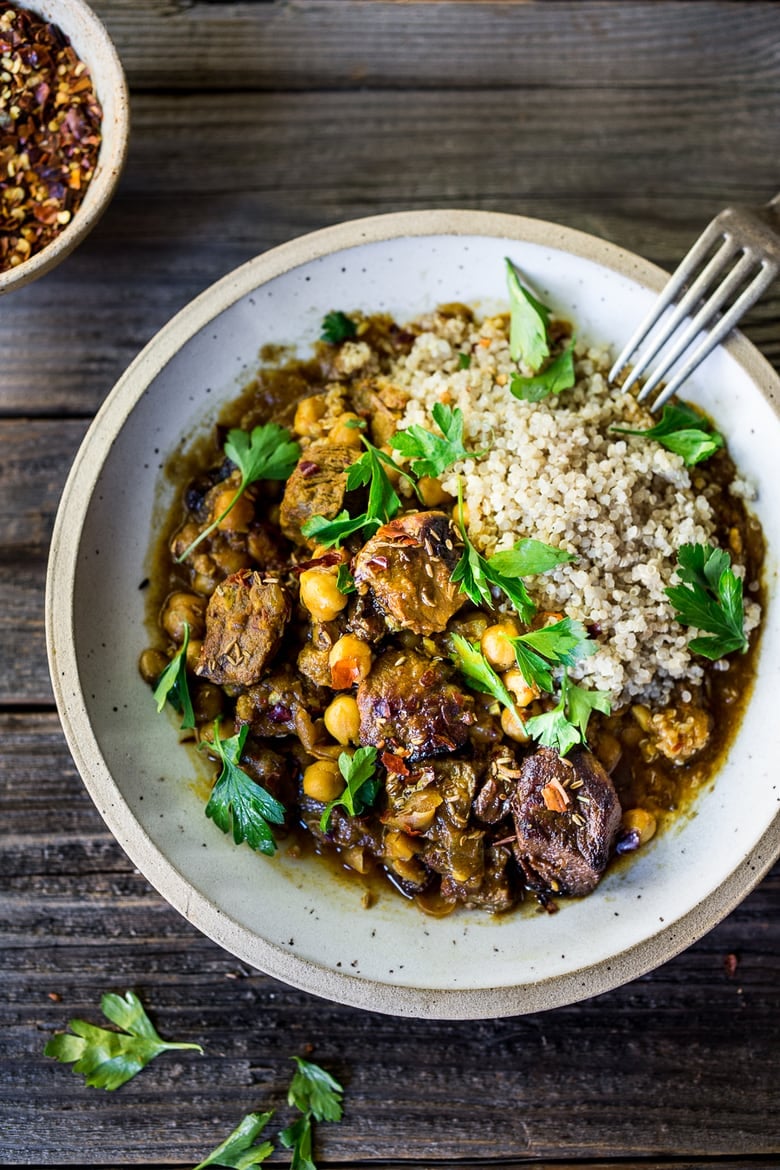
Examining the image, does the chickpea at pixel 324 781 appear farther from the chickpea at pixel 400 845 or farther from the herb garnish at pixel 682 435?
the herb garnish at pixel 682 435

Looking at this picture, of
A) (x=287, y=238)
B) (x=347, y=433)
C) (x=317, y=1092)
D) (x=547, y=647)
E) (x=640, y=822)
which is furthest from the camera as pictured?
(x=287, y=238)

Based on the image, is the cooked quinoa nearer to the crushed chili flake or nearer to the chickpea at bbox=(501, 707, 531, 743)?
the chickpea at bbox=(501, 707, 531, 743)

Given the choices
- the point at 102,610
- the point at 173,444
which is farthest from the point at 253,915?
the point at 173,444

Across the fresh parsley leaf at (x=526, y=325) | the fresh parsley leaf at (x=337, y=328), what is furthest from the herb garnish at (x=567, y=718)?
the fresh parsley leaf at (x=337, y=328)

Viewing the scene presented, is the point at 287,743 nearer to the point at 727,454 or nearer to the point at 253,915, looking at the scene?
the point at 253,915

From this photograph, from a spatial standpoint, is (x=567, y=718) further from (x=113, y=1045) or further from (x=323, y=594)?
(x=113, y=1045)

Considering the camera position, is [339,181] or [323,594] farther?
[339,181]

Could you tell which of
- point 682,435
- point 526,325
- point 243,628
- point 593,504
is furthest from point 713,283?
point 243,628

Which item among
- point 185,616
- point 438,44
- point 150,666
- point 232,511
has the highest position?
point 438,44
